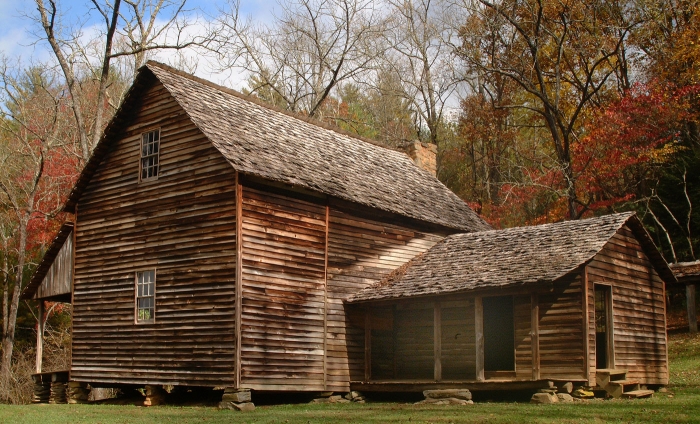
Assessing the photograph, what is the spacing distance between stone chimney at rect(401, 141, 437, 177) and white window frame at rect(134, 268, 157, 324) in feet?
44.3

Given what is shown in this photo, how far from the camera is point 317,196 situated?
2027cm

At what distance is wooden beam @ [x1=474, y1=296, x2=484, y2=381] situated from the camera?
1891cm

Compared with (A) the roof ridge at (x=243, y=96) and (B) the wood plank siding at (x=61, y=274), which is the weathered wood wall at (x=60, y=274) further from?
(A) the roof ridge at (x=243, y=96)

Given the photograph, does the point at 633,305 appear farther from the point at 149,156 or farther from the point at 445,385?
the point at 149,156

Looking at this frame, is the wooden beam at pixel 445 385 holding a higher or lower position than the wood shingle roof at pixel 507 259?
lower

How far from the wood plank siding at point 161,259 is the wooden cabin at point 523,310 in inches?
166

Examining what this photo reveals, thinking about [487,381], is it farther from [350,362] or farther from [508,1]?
[508,1]

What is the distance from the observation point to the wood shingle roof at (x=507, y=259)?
18.6 metres

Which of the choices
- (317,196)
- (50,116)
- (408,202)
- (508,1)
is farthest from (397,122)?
(317,196)

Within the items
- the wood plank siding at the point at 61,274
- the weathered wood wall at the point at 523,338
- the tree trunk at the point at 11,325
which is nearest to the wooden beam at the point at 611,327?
the weathered wood wall at the point at 523,338

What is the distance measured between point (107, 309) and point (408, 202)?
9.22 meters

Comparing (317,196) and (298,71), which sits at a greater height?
(298,71)

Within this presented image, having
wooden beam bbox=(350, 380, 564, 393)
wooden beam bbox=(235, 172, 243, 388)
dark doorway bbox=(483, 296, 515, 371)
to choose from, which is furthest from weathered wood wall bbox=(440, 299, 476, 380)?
wooden beam bbox=(235, 172, 243, 388)

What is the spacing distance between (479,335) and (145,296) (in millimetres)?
8293
